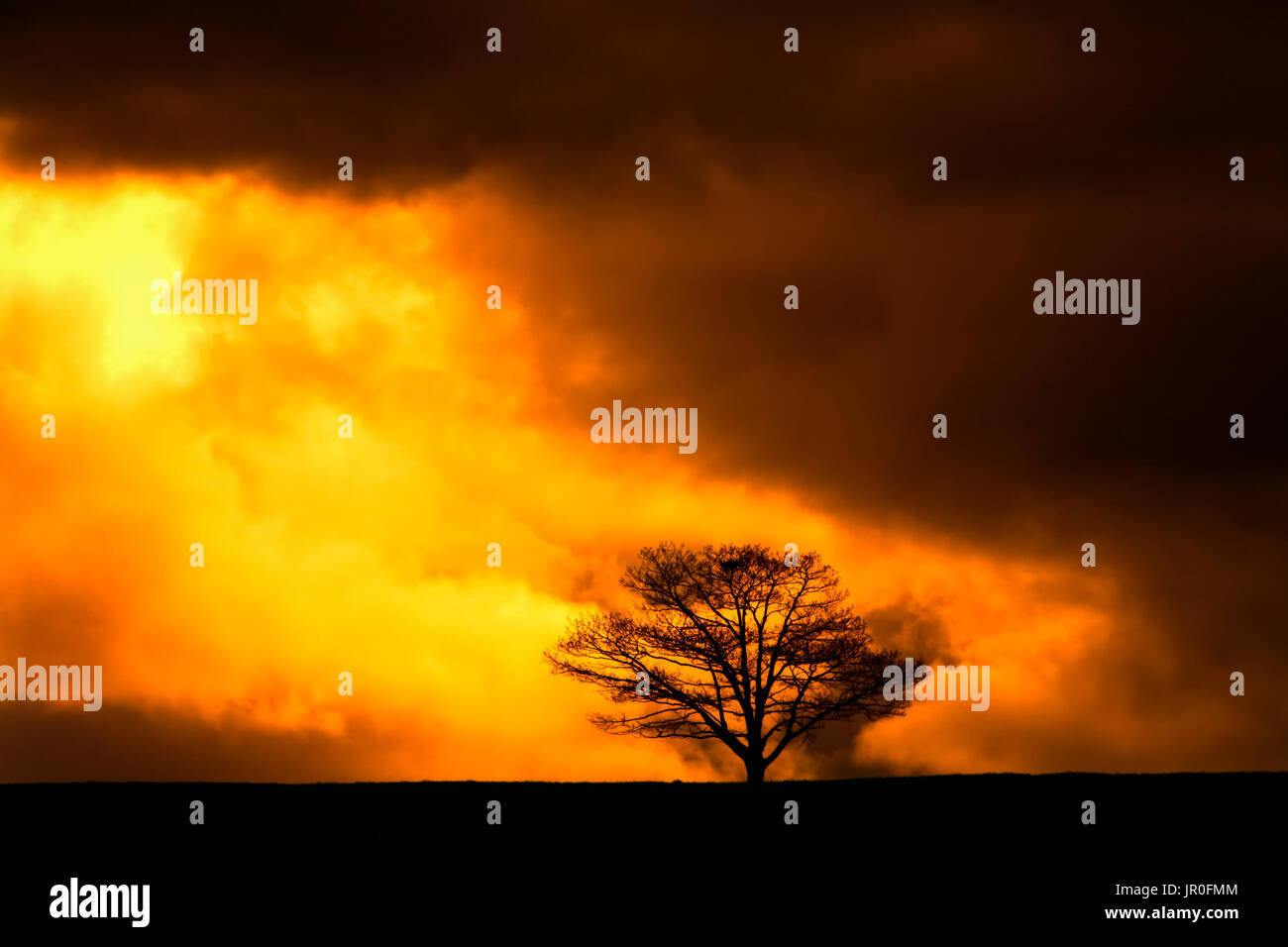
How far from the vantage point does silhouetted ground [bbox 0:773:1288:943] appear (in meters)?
26.0

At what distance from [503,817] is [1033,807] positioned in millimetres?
13299

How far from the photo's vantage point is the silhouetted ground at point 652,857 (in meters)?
26.0

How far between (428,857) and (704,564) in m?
17.7

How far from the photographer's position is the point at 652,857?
30.5 m

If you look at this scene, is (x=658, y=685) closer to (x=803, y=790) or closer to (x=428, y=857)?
(x=803, y=790)

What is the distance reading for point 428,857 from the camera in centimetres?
3023

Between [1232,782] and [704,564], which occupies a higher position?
[704,564]
